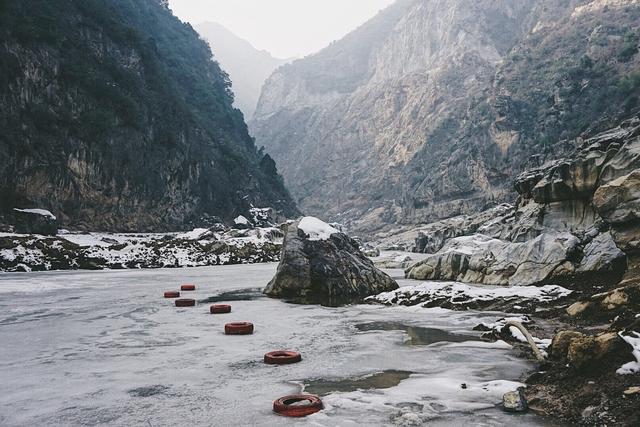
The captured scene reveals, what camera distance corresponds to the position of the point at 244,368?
22.8 ft

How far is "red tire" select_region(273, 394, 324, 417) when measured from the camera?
4809mm

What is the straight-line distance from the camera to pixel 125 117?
51.4m

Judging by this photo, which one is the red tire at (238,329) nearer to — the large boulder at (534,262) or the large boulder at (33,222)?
the large boulder at (534,262)

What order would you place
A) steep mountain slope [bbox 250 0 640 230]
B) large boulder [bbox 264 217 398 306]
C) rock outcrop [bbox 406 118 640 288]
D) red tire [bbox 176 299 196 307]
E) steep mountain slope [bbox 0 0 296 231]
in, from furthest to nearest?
1. steep mountain slope [bbox 250 0 640 230]
2. steep mountain slope [bbox 0 0 296 231]
3. large boulder [bbox 264 217 398 306]
4. red tire [bbox 176 299 196 307]
5. rock outcrop [bbox 406 118 640 288]

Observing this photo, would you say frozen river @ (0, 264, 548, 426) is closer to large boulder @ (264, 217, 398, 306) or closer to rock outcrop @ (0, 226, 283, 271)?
large boulder @ (264, 217, 398, 306)

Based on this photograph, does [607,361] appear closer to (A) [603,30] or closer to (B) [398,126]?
(A) [603,30]

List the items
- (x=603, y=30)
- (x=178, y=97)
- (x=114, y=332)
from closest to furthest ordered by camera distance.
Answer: (x=114, y=332) → (x=178, y=97) → (x=603, y=30)

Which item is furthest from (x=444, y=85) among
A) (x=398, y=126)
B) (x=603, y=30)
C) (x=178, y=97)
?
(x=178, y=97)

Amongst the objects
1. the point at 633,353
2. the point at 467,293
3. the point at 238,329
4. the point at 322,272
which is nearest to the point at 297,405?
the point at 633,353

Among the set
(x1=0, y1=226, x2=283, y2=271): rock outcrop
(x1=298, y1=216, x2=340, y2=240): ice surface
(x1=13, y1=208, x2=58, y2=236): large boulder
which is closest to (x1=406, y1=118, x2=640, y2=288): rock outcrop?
(x1=298, y1=216, x2=340, y2=240): ice surface

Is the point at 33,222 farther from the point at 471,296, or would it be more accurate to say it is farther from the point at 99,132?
the point at 471,296

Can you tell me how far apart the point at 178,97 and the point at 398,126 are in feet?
315

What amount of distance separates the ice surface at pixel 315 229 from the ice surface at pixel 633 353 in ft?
42.1

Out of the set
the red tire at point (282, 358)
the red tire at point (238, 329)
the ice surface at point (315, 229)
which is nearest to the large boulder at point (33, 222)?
the ice surface at point (315, 229)
